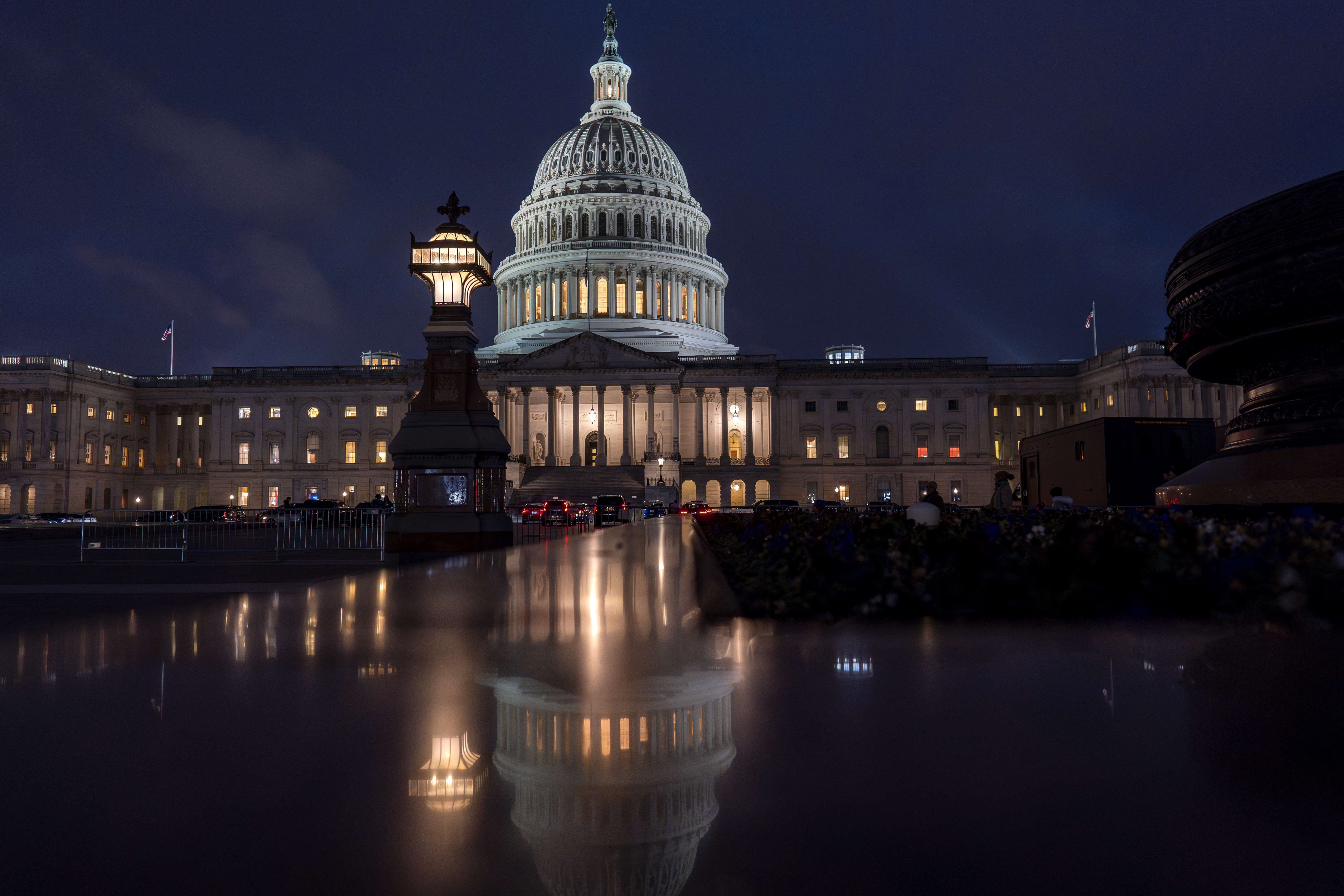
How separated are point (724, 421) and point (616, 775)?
90629 millimetres

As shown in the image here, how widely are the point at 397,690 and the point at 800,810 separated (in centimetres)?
235

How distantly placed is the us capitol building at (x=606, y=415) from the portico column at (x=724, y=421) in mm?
191

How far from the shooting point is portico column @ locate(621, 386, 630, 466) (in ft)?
294

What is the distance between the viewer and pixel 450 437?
770 inches

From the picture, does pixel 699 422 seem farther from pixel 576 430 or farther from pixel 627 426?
pixel 576 430

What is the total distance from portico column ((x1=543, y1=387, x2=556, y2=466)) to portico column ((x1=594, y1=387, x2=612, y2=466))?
194 inches

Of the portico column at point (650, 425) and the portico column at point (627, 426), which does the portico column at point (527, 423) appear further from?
the portico column at point (650, 425)

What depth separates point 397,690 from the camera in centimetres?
388

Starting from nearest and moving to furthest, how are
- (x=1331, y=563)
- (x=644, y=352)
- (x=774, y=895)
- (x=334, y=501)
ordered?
1. (x=774, y=895)
2. (x=1331, y=563)
3. (x=334, y=501)
4. (x=644, y=352)

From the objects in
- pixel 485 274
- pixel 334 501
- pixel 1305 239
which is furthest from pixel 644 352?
pixel 1305 239

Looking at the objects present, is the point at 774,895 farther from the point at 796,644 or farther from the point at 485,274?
the point at 485,274

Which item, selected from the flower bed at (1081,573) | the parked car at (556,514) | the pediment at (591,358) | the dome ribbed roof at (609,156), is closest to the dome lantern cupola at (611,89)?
the dome ribbed roof at (609,156)

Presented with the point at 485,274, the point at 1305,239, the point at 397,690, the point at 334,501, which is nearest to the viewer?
the point at 397,690

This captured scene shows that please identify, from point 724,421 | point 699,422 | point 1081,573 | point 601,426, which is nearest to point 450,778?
point 1081,573
